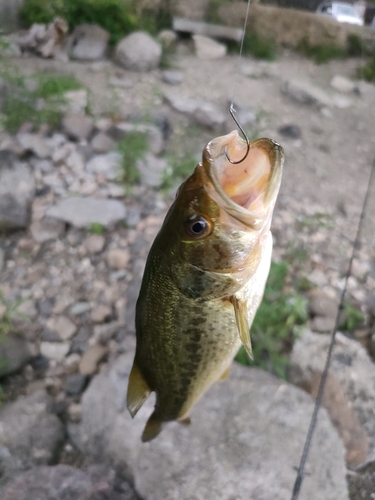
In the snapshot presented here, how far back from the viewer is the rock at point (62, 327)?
2.90 metres

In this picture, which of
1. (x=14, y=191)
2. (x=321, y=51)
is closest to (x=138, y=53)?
(x=321, y=51)

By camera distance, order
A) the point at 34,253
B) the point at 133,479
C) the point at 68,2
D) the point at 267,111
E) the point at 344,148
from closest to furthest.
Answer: the point at 133,479, the point at 34,253, the point at 344,148, the point at 267,111, the point at 68,2

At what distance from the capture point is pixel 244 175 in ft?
3.43

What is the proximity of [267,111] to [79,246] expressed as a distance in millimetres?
3529

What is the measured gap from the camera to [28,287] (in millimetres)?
3174

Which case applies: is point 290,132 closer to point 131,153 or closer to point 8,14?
point 131,153

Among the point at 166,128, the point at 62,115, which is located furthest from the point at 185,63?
the point at 62,115

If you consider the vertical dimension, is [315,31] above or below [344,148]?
above

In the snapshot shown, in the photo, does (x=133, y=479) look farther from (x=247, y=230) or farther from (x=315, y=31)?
(x=315, y=31)

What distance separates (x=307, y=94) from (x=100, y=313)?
470 centimetres

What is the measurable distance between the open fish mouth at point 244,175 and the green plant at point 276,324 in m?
1.62

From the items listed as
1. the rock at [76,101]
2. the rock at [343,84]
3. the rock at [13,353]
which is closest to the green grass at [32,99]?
the rock at [76,101]

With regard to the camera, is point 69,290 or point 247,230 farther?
point 69,290

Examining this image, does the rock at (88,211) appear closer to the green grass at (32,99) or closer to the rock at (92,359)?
the rock at (92,359)
